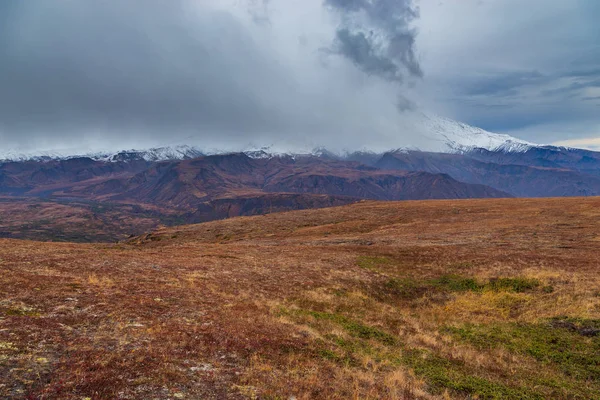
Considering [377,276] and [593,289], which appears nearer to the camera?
[593,289]

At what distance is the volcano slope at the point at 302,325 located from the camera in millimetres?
11125

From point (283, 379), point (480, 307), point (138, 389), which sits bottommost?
point (480, 307)

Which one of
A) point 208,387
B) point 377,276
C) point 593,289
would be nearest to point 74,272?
point 208,387

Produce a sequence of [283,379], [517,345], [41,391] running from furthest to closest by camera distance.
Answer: [517,345]
[283,379]
[41,391]

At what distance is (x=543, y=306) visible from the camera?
2350 cm

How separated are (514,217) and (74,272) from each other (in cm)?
8070

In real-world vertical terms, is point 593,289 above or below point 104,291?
below

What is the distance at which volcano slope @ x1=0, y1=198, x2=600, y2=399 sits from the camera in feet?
36.5

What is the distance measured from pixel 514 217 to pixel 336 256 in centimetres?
5363

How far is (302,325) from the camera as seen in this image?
18766mm

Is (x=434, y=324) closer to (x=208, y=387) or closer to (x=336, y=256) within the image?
(x=208, y=387)

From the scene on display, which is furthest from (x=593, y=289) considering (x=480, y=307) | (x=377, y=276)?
(x=377, y=276)

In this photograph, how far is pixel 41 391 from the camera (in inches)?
360

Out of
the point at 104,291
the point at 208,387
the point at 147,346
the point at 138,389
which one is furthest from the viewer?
the point at 104,291
